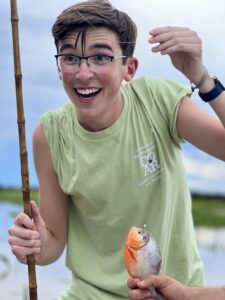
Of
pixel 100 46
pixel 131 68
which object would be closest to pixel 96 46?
pixel 100 46

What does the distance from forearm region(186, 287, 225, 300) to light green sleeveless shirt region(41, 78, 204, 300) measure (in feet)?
2.02

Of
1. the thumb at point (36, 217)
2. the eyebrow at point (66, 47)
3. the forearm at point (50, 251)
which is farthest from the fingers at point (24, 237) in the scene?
the eyebrow at point (66, 47)

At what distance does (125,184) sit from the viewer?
345 cm

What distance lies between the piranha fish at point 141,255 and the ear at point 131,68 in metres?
0.84

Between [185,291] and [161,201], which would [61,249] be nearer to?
[161,201]

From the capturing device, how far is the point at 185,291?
2.83m

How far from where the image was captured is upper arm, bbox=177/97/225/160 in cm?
327

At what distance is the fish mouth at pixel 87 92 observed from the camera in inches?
128

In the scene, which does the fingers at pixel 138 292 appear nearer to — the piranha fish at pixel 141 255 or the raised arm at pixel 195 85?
the piranha fish at pixel 141 255

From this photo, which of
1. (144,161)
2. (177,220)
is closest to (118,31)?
(144,161)

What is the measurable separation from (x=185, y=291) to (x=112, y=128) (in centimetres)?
88

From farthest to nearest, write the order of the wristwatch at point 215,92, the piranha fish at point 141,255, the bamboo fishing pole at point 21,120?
the wristwatch at point 215,92 < the bamboo fishing pole at point 21,120 < the piranha fish at point 141,255

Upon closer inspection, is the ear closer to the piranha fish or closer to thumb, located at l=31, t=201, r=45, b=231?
thumb, located at l=31, t=201, r=45, b=231

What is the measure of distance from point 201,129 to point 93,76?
1.56 ft
